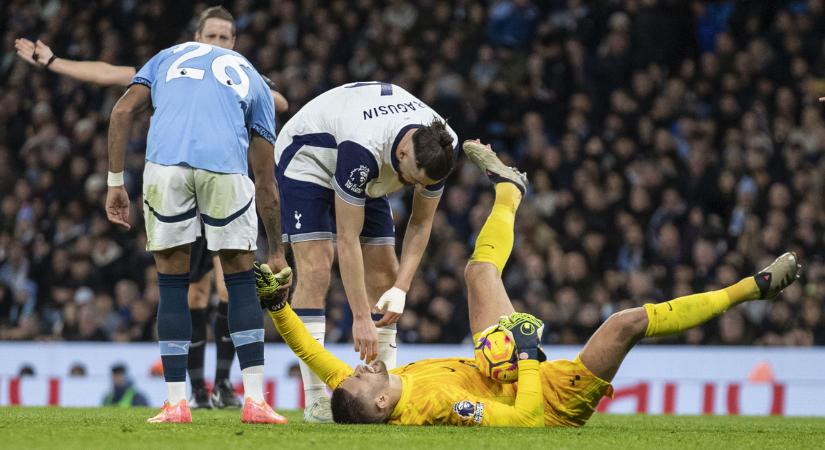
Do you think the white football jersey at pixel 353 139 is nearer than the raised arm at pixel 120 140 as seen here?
No

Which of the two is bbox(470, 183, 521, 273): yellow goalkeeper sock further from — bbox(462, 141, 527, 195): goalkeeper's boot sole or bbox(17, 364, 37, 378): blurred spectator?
bbox(17, 364, 37, 378): blurred spectator

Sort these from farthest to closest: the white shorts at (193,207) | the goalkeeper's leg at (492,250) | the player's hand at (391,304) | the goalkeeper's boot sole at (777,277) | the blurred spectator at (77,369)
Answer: the blurred spectator at (77,369), the goalkeeper's leg at (492,250), the player's hand at (391,304), the goalkeeper's boot sole at (777,277), the white shorts at (193,207)

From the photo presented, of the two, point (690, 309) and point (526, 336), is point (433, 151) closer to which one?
point (526, 336)

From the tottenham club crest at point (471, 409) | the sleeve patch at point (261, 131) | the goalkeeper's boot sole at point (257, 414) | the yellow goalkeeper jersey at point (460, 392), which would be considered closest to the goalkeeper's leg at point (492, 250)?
the yellow goalkeeper jersey at point (460, 392)

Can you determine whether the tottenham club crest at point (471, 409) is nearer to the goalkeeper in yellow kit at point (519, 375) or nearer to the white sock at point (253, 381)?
the goalkeeper in yellow kit at point (519, 375)

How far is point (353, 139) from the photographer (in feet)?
19.9

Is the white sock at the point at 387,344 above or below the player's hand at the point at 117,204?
below

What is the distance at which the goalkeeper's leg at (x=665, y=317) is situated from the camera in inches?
227

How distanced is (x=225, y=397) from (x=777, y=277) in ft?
12.2

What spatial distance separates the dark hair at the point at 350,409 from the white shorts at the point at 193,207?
0.85m

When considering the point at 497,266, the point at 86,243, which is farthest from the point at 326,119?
the point at 86,243

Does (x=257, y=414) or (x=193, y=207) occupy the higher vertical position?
(x=193, y=207)

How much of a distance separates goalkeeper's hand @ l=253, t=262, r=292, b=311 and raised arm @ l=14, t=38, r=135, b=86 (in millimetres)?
1431

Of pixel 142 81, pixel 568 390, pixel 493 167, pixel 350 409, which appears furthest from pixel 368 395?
pixel 493 167
